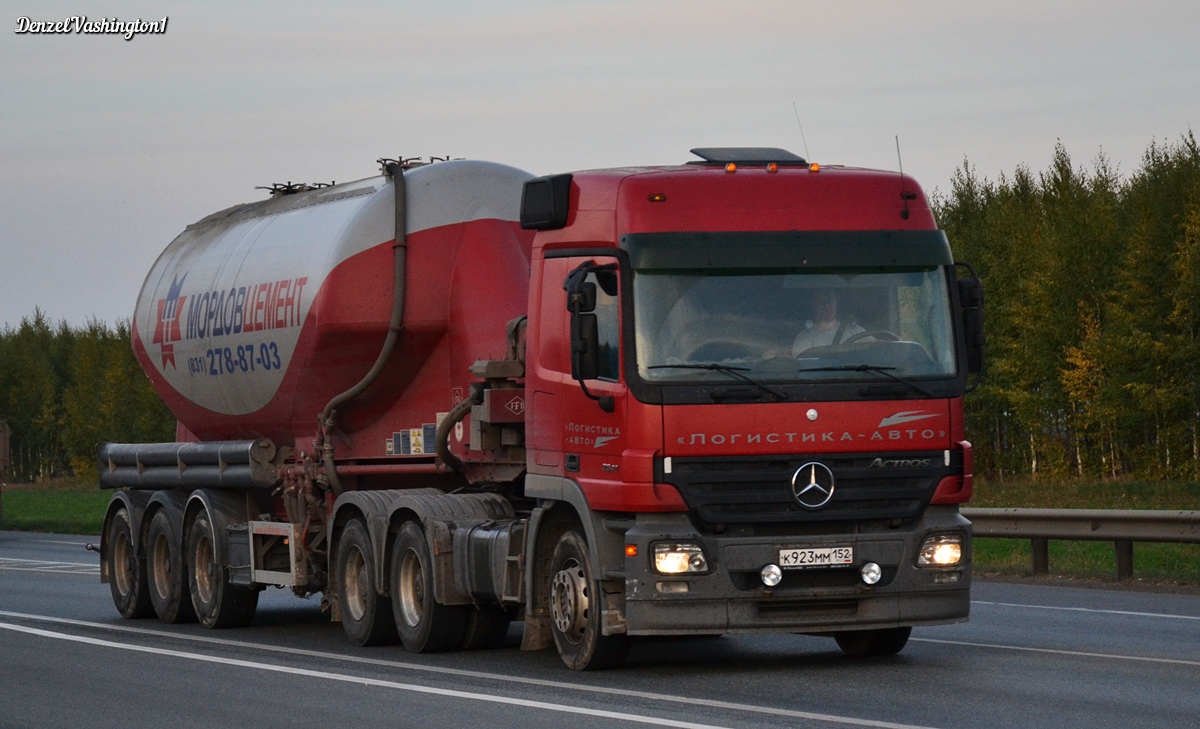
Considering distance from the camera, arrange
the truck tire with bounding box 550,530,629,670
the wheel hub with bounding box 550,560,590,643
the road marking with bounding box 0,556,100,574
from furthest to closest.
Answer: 1. the road marking with bounding box 0,556,100,574
2. the wheel hub with bounding box 550,560,590,643
3. the truck tire with bounding box 550,530,629,670

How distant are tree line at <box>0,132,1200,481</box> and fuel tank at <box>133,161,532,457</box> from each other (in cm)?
2669

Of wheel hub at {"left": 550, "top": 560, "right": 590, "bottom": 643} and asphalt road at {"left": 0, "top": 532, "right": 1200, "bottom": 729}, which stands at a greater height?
wheel hub at {"left": 550, "top": 560, "right": 590, "bottom": 643}

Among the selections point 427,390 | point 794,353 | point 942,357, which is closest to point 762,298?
point 794,353

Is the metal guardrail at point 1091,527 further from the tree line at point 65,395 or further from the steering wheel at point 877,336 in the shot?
the tree line at point 65,395

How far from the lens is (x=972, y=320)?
38.4 ft

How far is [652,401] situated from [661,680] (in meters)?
1.67

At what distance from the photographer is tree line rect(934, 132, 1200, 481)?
52.1 m

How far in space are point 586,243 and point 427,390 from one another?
3.48m

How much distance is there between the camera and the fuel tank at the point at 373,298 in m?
14.7

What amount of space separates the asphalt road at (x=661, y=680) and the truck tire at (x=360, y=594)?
0.68 ft

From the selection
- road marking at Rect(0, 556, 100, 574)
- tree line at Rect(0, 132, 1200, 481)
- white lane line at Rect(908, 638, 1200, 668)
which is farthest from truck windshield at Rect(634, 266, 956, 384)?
tree line at Rect(0, 132, 1200, 481)

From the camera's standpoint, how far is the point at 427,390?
49.3 ft

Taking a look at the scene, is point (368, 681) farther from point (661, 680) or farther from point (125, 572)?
point (125, 572)

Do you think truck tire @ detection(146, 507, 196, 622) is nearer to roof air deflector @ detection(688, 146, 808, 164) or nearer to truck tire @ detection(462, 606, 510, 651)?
truck tire @ detection(462, 606, 510, 651)
